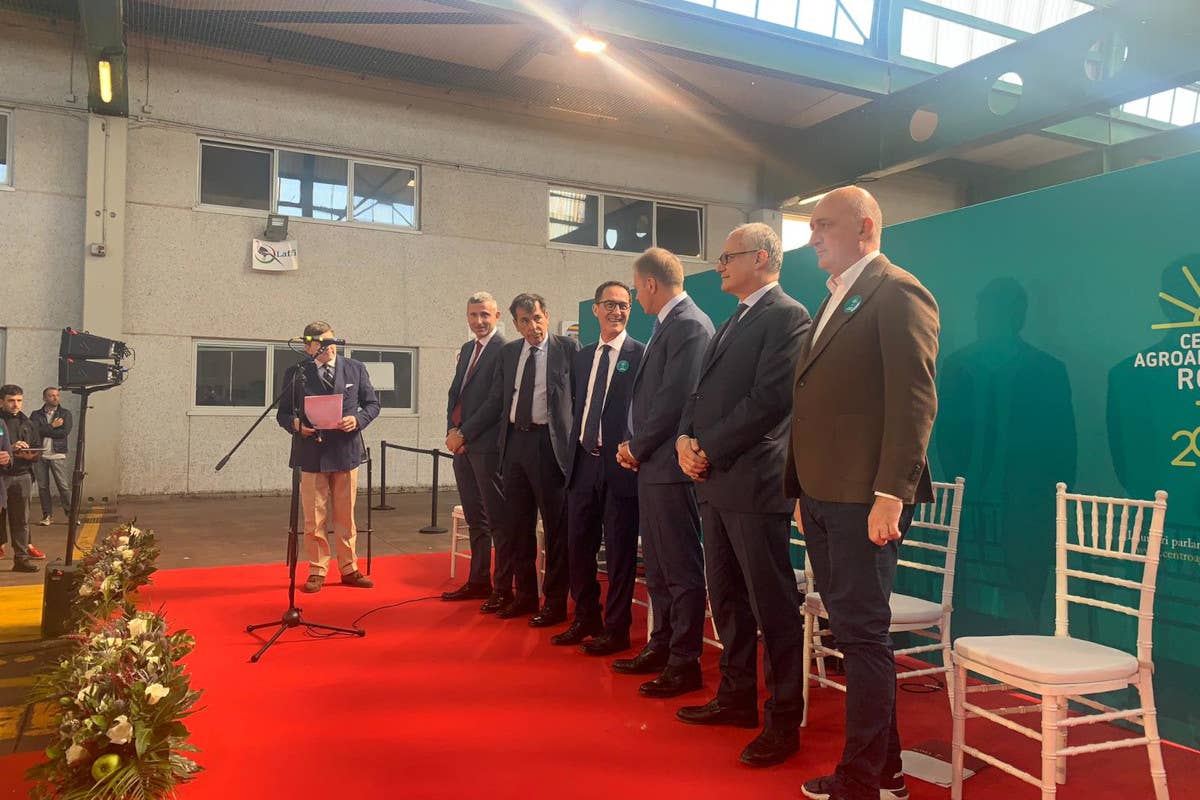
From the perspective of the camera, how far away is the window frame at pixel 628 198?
1091 cm

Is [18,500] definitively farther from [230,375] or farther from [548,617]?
[230,375]

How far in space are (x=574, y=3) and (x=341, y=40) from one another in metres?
3.45

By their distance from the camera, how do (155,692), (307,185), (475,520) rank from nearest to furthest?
(155,692)
(475,520)
(307,185)

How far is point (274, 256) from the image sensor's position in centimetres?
924

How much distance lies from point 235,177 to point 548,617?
7428 mm

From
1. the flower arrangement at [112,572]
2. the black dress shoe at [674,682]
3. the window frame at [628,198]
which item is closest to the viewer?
the black dress shoe at [674,682]

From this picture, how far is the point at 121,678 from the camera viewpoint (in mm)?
2076

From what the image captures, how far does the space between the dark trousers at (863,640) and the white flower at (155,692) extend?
1.66m

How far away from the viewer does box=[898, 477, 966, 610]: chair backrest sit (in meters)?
2.77

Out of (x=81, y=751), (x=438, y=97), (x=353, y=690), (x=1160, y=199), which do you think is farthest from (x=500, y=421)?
(x=438, y=97)

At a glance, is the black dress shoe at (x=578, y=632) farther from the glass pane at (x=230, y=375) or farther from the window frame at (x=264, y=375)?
the glass pane at (x=230, y=375)

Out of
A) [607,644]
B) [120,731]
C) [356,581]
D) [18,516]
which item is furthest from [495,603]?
[18,516]

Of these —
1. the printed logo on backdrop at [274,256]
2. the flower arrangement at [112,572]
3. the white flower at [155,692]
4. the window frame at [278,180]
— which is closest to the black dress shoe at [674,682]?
the white flower at [155,692]

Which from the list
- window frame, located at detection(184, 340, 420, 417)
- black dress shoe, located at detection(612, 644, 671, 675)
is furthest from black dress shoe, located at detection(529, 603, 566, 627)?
window frame, located at detection(184, 340, 420, 417)
